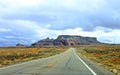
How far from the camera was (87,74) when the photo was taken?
61.1 feet

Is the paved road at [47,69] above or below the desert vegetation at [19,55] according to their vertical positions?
below

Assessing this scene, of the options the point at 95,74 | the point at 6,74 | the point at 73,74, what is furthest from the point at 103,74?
the point at 6,74

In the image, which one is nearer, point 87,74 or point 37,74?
point 37,74

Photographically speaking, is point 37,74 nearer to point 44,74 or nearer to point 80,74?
point 44,74

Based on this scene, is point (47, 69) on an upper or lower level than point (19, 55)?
lower

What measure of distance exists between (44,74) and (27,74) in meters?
1.06

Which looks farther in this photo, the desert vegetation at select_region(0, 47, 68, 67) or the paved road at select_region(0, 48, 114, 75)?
the desert vegetation at select_region(0, 47, 68, 67)

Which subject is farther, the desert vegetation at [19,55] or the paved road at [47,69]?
the desert vegetation at [19,55]

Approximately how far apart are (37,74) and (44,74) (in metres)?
0.46

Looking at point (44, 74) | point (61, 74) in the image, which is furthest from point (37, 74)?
point (61, 74)

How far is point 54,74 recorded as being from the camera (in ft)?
58.3

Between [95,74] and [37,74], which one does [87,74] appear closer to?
[95,74]

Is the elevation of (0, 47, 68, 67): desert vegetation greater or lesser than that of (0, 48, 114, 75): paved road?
greater

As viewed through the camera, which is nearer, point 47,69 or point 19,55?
point 47,69
